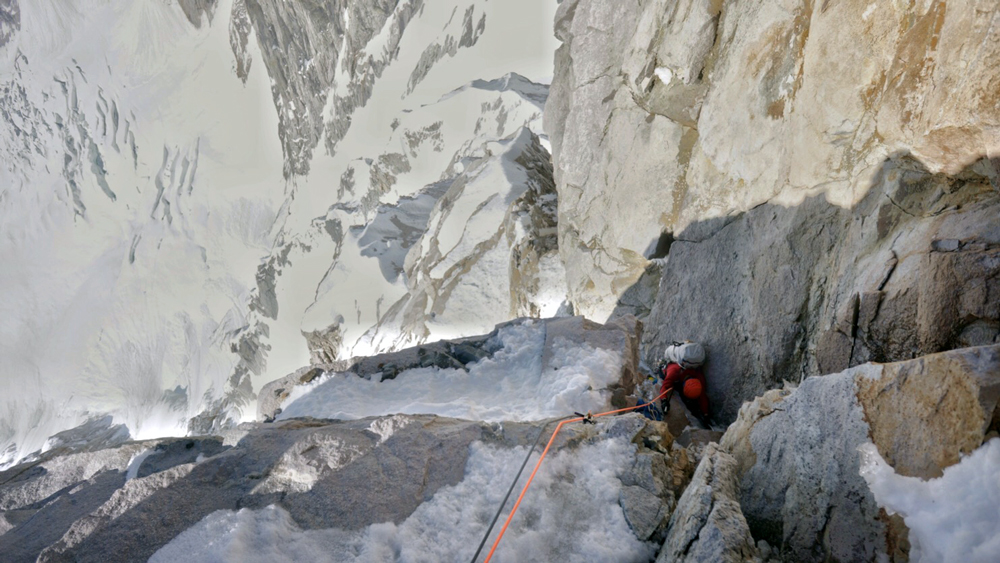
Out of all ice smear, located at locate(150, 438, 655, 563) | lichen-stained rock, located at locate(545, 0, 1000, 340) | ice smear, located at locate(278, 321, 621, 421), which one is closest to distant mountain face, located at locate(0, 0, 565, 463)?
lichen-stained rock, located at locate(545, 0, 1000, 340)

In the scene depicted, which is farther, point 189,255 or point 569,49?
point 189,255

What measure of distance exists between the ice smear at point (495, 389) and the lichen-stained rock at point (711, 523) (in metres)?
2.19

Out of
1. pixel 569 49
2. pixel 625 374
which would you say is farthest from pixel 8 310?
pixel 625 374

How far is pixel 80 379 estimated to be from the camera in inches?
1422

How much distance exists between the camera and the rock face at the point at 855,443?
2133 mm

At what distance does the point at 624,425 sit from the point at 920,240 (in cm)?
283

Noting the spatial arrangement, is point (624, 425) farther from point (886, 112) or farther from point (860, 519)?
point (886, 112)

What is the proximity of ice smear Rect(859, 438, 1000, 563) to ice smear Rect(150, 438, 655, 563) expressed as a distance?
4.68 feet

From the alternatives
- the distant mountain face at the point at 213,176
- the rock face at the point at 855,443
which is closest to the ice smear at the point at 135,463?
the rock face at the point at 855,443

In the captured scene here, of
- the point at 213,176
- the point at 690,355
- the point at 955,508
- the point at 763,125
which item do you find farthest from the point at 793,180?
the point at 213,176

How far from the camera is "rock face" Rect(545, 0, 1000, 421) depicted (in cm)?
360

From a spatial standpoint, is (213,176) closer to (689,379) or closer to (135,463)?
(135,463)

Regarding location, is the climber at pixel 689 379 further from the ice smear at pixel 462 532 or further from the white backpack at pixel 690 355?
the ice smear at pixel 462 532

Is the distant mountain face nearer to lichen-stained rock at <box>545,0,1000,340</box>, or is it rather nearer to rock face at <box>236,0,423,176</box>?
rock face at <box>236,0,423,176</box>
